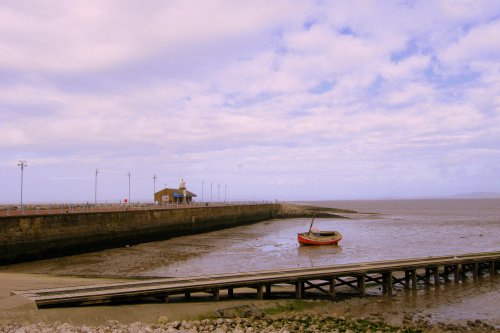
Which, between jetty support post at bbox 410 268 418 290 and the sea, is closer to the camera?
the sea

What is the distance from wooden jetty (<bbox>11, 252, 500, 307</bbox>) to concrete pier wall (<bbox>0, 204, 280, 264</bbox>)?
40.0ft

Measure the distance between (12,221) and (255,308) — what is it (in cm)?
1766

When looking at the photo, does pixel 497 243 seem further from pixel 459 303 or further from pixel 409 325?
pixel 409 325

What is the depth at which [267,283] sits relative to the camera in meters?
17.5

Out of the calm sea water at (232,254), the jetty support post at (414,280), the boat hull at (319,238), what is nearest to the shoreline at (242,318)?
the jetty support post at (414,280)

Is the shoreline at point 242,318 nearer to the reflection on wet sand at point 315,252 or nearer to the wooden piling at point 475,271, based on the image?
the wooden piling at point 475,271

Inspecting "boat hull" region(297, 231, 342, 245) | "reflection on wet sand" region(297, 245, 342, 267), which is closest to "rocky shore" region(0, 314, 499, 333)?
"reflection on wet sand" region(297, 245, 342, 267)

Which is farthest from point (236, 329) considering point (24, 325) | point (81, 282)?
point (81, 282)

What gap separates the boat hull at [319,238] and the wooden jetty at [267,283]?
1478 centimetres

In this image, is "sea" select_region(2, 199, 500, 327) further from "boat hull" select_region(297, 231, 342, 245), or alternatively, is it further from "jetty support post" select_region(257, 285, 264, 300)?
"jetty support post" select_region(257, 285, 264, 300)

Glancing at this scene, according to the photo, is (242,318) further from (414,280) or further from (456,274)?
(456,274)

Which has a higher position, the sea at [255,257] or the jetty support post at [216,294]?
the jetty support post at [216,294]

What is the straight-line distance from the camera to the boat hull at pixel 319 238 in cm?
3947

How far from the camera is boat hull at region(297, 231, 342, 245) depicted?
39.5 m
